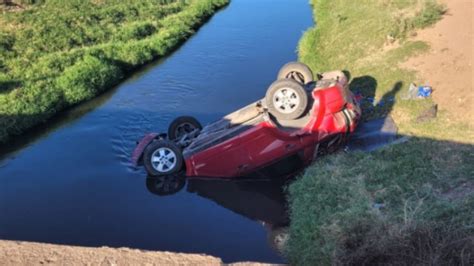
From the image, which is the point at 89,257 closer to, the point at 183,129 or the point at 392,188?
the point at 392,188

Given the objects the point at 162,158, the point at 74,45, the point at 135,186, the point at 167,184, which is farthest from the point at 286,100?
the point at 74,45

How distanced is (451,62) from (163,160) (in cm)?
750

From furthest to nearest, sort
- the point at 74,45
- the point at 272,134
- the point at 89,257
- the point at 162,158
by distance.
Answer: the point at 74,45
the point at 162,158
the point at 272,134
the point at 89,257

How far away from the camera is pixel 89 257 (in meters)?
6.44

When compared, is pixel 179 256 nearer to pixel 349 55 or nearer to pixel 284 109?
pixel 284 109

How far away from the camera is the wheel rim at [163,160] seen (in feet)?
38.6

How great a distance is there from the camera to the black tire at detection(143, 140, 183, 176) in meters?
11.7

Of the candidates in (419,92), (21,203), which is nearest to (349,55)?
(419,92)

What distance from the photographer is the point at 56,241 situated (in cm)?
1024

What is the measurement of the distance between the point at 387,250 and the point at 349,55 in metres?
11.2

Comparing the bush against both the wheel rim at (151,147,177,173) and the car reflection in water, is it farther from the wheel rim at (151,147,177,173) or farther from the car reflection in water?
the car reflection in water

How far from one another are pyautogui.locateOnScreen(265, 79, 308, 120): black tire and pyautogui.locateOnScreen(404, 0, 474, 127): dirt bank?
11.6 ft

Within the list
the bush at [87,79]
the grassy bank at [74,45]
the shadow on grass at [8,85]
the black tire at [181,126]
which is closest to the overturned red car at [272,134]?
the black tire at [181,126]

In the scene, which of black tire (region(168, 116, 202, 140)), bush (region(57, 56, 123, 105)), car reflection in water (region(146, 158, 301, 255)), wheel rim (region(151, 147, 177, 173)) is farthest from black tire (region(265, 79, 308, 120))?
bush (region(57, 56, 123, 105))
